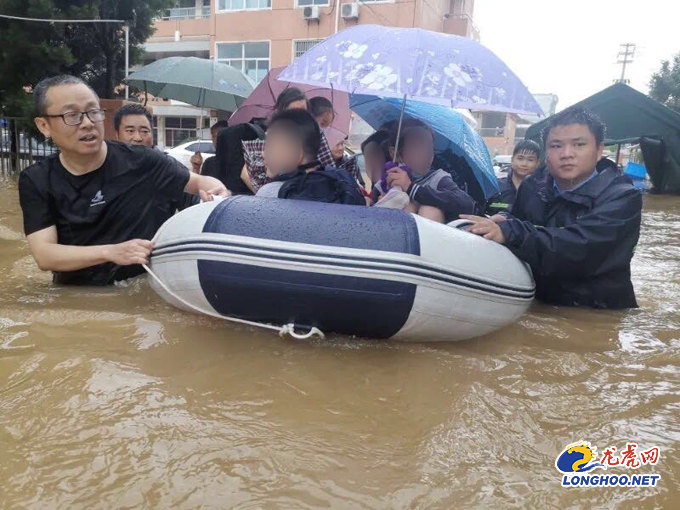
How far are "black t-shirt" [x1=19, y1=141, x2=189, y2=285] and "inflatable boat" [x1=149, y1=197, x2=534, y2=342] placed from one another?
76cm

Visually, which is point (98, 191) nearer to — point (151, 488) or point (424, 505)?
point (151, 488)

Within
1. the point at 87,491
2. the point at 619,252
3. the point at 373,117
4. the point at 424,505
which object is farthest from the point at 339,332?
the point at 373,117

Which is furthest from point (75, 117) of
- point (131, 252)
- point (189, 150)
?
point (189, 150)

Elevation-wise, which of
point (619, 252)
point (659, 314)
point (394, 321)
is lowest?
point (659, 314)

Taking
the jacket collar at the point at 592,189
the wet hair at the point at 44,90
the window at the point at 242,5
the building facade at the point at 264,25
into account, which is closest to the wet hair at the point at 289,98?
the wet hair at the point at 44,90

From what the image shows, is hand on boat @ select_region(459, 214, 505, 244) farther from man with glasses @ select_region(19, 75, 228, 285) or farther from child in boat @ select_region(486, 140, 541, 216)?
child in boat @ select_region(486, 140, 541, 216)

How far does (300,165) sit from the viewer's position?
2.63 meters

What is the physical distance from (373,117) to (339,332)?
8.28ft

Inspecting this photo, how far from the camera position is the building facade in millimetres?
20578

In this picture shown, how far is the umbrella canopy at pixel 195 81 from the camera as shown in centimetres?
605

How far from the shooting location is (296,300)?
7.45 feet

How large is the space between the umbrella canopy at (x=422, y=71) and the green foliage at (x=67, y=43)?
30.4 feet

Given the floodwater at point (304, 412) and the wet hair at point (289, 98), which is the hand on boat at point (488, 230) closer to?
the floodwater at point (304, 412)

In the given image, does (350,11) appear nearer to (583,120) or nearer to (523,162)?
(523,162)
